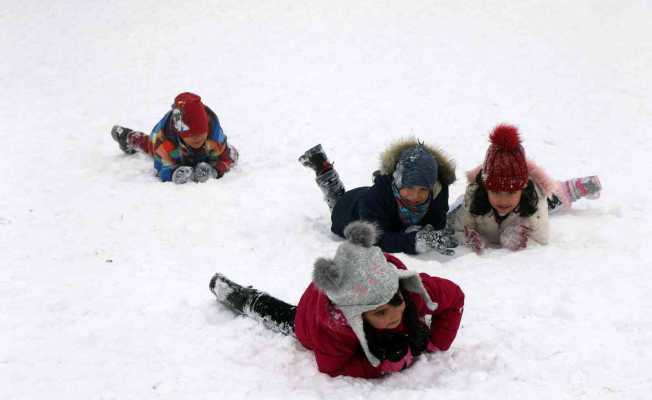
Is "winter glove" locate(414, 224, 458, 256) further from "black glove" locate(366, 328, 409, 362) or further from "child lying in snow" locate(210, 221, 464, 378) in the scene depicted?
"black glove" locate(366, 328, 409, 362)

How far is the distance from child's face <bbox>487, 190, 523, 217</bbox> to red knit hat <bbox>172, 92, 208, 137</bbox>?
8.80 feet

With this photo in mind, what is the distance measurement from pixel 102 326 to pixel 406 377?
167 cm

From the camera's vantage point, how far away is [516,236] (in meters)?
4.18

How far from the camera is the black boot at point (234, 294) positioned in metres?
3.50

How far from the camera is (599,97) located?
7.42 m

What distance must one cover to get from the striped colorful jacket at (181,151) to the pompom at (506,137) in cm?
280

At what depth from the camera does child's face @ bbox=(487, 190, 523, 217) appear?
13.2 ft

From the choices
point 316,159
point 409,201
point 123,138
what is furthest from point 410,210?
point 123,138

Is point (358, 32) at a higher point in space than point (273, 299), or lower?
higher

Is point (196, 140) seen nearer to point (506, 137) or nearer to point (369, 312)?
point (506, 137)

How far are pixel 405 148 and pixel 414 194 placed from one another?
35cm

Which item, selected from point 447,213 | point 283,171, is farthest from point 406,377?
point 283,171

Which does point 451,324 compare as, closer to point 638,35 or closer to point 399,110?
point 399,110

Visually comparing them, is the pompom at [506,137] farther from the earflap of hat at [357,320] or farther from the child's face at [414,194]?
the earflap of hat at [357,320]
